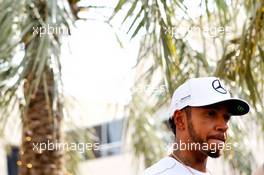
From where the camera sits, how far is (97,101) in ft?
52.8

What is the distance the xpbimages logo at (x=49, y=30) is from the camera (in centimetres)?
391

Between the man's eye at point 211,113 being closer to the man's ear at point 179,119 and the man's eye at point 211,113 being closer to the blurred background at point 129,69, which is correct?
the man's ear at point 179,119

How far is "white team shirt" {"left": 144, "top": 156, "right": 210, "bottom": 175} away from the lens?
2.39 metres

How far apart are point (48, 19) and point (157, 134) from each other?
11.7 ft

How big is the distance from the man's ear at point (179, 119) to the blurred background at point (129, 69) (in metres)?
1.01

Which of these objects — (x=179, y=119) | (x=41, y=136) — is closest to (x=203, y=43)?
(x=41, y=136)

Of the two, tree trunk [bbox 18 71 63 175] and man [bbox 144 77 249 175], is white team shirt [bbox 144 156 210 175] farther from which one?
tree trunk [bbox 18 71 63 175]

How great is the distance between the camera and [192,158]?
8.14ft

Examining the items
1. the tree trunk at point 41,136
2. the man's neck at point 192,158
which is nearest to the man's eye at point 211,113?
the man's neck at point 192,158

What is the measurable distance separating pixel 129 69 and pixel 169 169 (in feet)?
10.5

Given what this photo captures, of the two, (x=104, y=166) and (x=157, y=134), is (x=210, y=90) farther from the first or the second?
(x=104, y=166)

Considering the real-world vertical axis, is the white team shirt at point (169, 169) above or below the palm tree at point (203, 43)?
below

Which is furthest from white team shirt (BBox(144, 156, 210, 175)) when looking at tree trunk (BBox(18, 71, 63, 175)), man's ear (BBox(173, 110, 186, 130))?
tree trunk (BBox(18, 71, 63, 175))

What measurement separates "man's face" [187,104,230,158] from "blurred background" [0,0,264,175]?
1.06 metres
